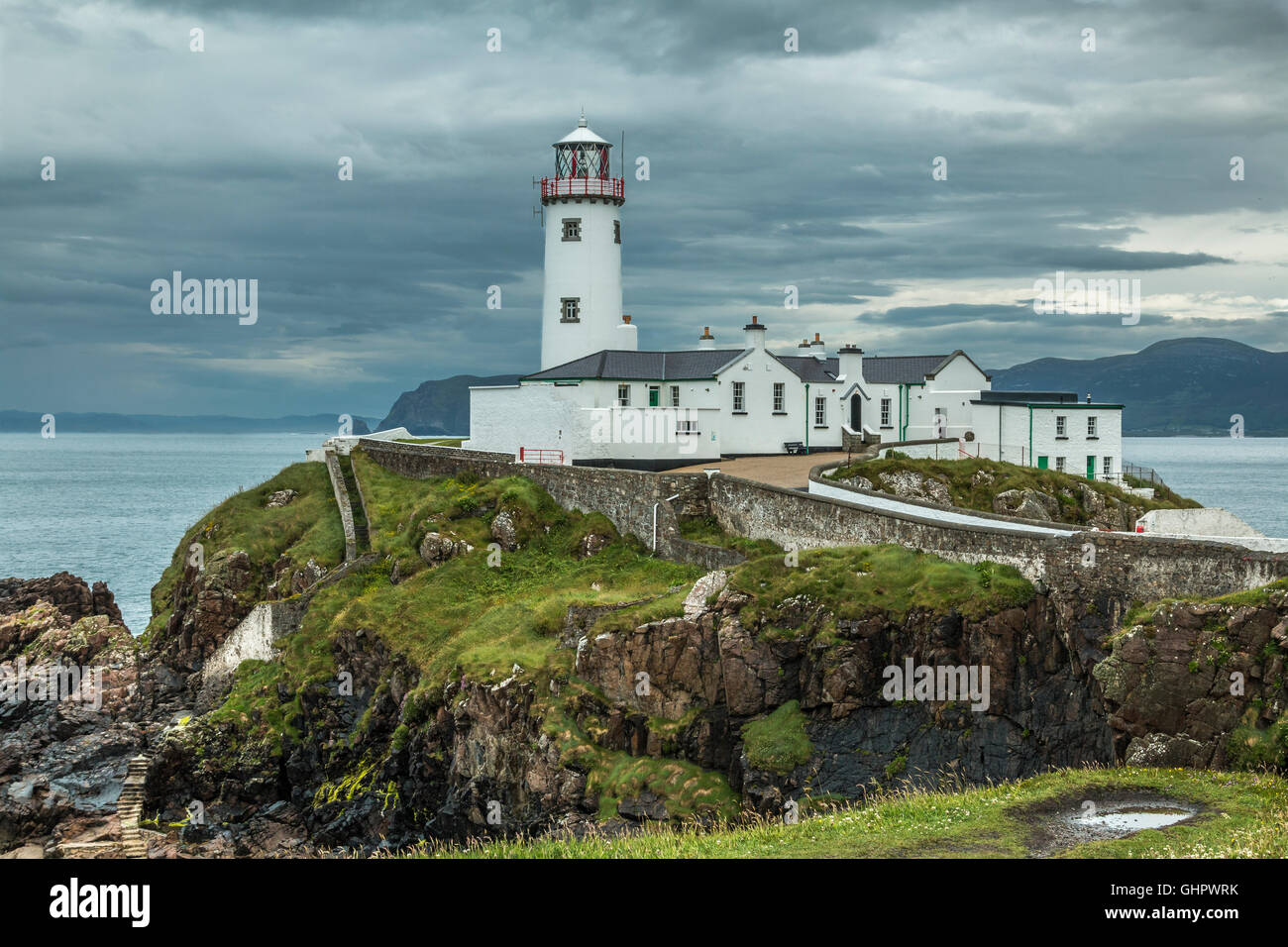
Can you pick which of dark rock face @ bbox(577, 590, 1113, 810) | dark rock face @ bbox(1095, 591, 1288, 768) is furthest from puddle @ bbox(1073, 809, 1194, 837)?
dark rock face @ bbox(577, 590, 1113, 810)

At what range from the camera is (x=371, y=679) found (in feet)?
116

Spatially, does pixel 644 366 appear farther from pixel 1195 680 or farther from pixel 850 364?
pixel 1195 680

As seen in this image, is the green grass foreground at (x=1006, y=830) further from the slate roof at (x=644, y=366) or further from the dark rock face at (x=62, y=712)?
the slate roof at (x=644, y=366)

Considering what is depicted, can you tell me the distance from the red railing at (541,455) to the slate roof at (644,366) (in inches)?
120

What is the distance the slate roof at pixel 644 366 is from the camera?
161 ft

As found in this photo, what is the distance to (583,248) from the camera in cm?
5381

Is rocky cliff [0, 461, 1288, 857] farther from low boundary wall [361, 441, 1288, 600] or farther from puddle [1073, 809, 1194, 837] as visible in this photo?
puddle [1073, 809, 1194, 837]

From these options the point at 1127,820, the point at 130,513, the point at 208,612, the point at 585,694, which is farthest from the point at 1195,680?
the point at 130,513

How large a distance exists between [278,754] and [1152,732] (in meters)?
25.2

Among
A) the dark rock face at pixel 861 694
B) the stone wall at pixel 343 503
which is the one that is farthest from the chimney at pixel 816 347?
the dark rock face at pixel 861 694

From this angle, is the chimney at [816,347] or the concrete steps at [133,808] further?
the chimney at [816,347]

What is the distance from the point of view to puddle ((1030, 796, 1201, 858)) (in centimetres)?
1321

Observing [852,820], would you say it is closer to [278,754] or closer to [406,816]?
[406,816]
